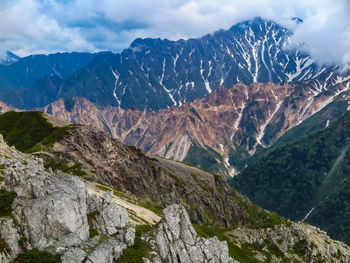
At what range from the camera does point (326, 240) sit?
119062 millimetres

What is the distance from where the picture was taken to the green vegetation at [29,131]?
150575 mm

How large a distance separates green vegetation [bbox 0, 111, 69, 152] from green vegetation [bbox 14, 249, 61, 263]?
10938 centimetres

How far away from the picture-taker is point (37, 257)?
34188mm

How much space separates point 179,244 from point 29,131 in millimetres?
145554

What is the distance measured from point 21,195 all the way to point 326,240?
113m

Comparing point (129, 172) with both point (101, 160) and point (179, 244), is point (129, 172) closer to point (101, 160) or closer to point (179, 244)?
point (101, 160)

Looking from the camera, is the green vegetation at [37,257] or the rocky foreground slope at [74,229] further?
the rocky foreground slope at [74,229]

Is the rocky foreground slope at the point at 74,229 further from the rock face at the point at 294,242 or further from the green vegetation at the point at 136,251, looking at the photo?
the rock face at the point at 294,242

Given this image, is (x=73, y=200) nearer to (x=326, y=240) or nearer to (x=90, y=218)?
(x=90, y=218)

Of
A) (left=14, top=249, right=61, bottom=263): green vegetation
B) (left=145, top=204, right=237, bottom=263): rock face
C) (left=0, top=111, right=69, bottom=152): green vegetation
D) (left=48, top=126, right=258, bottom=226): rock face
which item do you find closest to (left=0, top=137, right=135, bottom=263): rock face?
(left=14, top=249, right=61, bottom=263): green vegetation

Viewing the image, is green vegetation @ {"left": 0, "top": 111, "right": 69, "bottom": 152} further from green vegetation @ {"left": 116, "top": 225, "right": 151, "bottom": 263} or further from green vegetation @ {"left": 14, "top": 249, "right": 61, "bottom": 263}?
→ green vegetation @ {"left": 14, "top": 249, "right": 61, "bottom": 263}

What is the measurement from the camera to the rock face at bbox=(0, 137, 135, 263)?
3559 centimetres

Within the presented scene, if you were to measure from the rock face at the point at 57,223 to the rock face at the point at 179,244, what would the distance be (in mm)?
5062

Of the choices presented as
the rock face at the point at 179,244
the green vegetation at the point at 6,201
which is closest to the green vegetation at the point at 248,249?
the rock face at the point at 179,244
